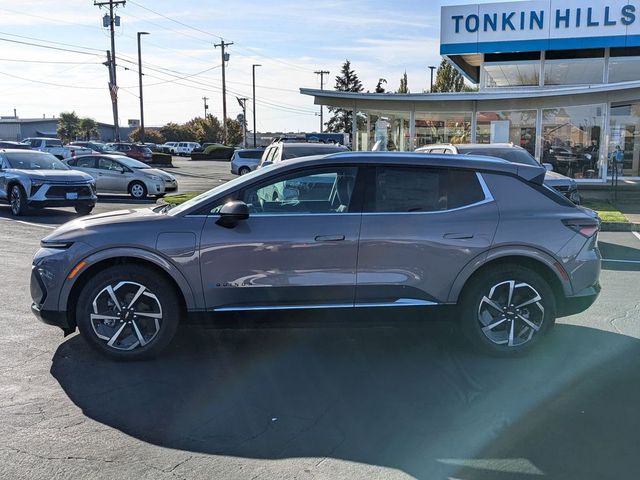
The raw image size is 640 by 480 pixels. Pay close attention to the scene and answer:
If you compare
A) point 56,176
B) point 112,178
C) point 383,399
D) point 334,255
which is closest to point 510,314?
point 383,399

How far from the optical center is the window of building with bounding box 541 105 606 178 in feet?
68.9

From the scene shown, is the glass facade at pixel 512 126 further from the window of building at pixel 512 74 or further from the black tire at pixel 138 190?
the black tire at pixel 138 190

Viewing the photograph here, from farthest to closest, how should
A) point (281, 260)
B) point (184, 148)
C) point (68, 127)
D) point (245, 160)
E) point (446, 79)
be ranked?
1. point (68, 127)
2. point (184, 148)
3. point (446, 79)
4. point (245, 160)
5. point (281, 260)

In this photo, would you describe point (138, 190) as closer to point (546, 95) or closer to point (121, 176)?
point (121, 176)

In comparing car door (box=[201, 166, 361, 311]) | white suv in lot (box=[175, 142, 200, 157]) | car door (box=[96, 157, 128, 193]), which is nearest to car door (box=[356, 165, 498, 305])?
car door (box=[201, 166, 361, 311])

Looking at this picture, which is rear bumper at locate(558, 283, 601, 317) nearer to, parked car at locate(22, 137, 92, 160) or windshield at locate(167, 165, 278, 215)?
windshield at locate(167, 165, 278, 215)

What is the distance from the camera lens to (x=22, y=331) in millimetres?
5711

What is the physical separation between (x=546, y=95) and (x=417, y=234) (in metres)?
17.7

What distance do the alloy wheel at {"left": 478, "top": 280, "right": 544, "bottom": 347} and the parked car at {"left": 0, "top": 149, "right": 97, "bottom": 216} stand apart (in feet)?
39.2

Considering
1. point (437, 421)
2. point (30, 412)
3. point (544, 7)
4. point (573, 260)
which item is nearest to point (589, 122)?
point (544, 7)

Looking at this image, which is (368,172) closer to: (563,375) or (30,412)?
(563,375)

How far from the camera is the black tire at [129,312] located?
15.8 ft

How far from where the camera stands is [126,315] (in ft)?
16.0

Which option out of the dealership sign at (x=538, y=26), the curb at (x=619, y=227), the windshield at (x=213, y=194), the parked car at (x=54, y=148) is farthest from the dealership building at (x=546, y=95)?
the parked car at (x=54, y=148)
